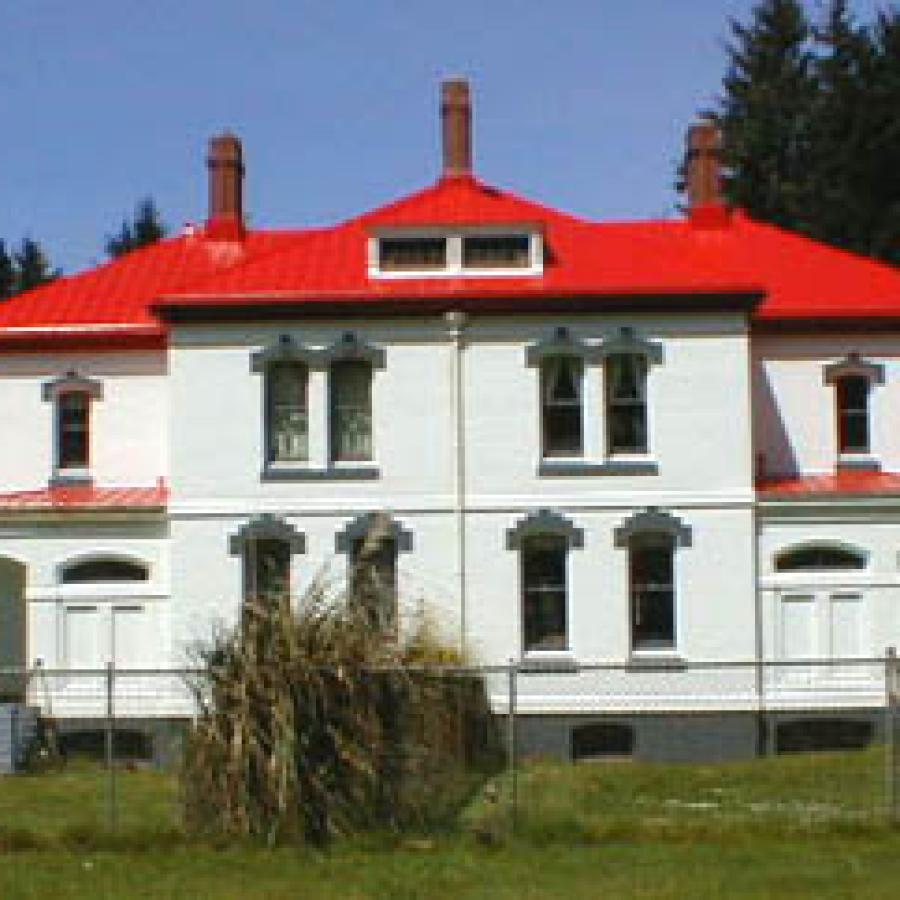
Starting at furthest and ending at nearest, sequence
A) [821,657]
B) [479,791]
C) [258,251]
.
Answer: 1. [258,251]
2. [821,657]
3. [479,791]

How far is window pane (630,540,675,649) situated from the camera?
3123 centimetres

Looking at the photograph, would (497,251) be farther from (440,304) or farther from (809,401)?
(809,401)

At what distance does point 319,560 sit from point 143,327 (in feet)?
19.7

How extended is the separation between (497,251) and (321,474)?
4577mm

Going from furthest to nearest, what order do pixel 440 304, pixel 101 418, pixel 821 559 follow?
pixel 101 418
pixel 821 559
pixel 440 304

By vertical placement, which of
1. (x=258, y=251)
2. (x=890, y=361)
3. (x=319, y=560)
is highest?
(x=258, y=251)

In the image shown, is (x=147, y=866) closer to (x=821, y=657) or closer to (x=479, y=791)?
(x=479, y=791)

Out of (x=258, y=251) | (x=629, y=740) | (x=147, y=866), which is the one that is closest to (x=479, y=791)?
(x=147, y=866)

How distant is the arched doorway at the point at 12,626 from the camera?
1287 inches

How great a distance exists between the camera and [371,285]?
31.8 metres

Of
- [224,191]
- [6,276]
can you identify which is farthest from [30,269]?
[224,191]

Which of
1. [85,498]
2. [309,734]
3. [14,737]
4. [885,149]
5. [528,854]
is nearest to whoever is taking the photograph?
[528,854]

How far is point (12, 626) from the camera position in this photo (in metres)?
33.5

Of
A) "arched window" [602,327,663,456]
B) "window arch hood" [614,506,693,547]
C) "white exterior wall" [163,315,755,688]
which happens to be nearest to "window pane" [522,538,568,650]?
"white exterior wall" [163,315,755,688]
